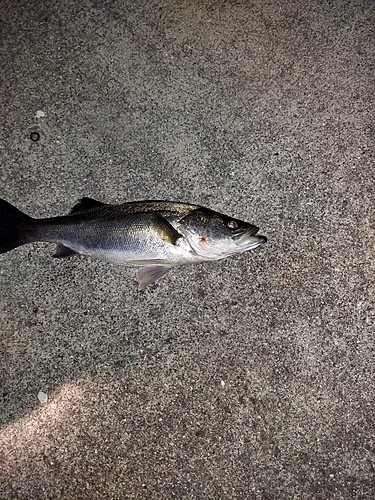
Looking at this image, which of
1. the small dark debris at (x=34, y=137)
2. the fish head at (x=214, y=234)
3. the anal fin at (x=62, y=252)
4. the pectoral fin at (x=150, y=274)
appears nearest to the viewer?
the fish head at (x=214, y=234)

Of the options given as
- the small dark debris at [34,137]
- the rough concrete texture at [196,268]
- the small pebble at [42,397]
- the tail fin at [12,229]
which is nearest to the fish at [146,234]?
the tail fin at [12,229]

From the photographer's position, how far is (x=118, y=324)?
305cm

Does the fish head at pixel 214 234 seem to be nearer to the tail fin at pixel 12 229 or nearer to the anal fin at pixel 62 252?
the anal fin at pixel 62 252

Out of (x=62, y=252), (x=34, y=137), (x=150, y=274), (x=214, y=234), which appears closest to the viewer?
(x=214, y=234)

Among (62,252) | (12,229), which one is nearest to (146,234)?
(62,252)

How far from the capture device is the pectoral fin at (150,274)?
9.23 ft

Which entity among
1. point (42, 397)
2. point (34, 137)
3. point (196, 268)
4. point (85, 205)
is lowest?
point (42, 397)

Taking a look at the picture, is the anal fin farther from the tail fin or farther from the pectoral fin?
the pectoral fin

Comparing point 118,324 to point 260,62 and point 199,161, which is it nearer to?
point 199,161

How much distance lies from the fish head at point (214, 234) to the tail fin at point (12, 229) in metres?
1.21

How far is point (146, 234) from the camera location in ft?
8.72

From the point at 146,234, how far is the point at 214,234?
0.48 metres

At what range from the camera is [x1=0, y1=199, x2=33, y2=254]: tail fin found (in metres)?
2.89

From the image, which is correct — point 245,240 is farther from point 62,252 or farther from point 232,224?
point 62,252
